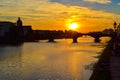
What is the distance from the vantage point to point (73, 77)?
32.7m

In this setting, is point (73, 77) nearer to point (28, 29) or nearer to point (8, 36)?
point (8, 36)

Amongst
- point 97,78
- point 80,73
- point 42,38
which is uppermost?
point 97,78

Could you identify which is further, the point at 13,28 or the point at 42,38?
the point at 42,38

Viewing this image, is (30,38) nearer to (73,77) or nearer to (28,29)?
(28,29)

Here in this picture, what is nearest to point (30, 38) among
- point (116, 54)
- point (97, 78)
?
point (116, 54)

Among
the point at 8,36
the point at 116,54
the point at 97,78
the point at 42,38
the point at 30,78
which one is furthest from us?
the point at 42,38

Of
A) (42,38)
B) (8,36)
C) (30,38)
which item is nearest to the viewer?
(8,36)

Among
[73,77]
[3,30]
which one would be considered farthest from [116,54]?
[3,30]

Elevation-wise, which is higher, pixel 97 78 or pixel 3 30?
pixel 97 78

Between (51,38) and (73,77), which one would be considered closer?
(73,77)

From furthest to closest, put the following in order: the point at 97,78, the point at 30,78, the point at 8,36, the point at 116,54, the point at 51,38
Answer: the point at 51,38 < the point at 8,36 < the point at 116,54 < the point at 30,78 < the point at 97,78

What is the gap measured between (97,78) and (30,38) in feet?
493

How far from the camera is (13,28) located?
156250 millimetres

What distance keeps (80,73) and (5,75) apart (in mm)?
8017
